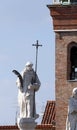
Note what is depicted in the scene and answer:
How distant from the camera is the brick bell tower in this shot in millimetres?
32344

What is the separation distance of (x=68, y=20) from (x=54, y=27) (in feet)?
2.29

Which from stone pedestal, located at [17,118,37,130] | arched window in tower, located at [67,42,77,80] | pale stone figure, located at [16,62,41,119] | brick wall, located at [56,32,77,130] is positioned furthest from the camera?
arched window in tower, located at [67,42,77,80]

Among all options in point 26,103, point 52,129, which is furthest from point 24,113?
point 52,129

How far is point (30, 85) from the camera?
63.5ft

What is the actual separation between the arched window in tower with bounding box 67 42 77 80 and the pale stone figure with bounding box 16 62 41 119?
13.1 metres

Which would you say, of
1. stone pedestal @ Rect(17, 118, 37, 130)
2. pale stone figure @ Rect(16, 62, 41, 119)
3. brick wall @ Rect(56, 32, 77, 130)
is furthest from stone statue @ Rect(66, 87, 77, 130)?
brick wall @ Rect(56, 32, 77, 130)

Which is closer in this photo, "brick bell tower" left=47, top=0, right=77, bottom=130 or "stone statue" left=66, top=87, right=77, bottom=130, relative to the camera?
"stone statue" left=66, top=87, right=77, bottom=130

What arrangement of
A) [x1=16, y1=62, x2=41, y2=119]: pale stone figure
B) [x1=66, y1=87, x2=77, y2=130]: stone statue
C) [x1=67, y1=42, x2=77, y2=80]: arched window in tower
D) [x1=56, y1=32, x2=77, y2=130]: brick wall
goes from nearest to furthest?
[x1=16, y1=62, x2=41, y2=119]: pale stone figure < [x1=66, y1=87, x2=77, y2=130]: stone statue < [x1=56, y1=32, x2=77, y2=130]: brick wall < [x1=67, y1=42, x2=77, y2=80]: arched window in tower

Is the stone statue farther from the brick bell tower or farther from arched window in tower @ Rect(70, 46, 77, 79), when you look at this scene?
arched window in tower @ Rect(70, 46, 77, 79)

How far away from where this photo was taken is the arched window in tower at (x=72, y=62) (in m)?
32.6

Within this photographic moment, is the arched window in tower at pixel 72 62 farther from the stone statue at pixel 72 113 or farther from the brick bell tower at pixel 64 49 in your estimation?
the stone statue at pixel 72 113

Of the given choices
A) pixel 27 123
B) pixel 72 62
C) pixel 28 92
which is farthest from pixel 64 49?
pixel 27 123

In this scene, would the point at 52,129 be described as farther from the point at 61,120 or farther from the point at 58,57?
the point at 58,57

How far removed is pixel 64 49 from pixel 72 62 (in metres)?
0.68
